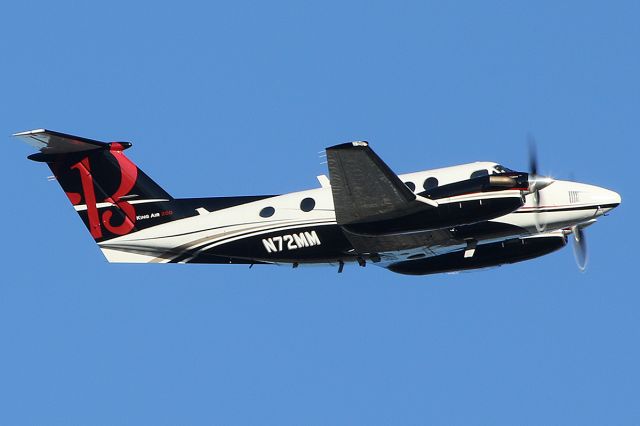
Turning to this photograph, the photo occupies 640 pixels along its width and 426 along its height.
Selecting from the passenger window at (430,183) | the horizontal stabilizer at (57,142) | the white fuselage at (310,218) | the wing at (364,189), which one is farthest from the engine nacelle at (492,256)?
the horizontal stabilizer at (57,142)

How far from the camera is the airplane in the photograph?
23031 millimetres

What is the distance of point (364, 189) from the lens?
22656 mm

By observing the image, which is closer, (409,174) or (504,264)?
(409,174)

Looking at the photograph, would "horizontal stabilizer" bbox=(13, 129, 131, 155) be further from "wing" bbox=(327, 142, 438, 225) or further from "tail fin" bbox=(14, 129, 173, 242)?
"wing" bbox=(327, 142, 438, 225)

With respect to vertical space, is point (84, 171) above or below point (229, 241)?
above

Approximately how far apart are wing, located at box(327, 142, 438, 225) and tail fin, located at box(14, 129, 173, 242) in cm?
580

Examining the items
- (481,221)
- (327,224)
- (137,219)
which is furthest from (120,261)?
(481,221)

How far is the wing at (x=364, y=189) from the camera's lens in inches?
856

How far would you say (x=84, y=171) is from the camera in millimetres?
26828

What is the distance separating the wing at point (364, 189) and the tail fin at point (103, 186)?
5.80 meters

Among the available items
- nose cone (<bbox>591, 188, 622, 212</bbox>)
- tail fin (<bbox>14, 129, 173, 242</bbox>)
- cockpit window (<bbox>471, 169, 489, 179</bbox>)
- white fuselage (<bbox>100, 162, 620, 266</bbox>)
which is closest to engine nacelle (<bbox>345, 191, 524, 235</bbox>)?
white fuselage (<bbox>100, 162, 620, 266</bbox>)

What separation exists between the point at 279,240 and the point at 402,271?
424 centimetres

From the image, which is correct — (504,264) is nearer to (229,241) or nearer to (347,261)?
(347,261)

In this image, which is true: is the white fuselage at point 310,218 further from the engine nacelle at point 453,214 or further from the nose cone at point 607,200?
the engine nacelle at point 453,214
